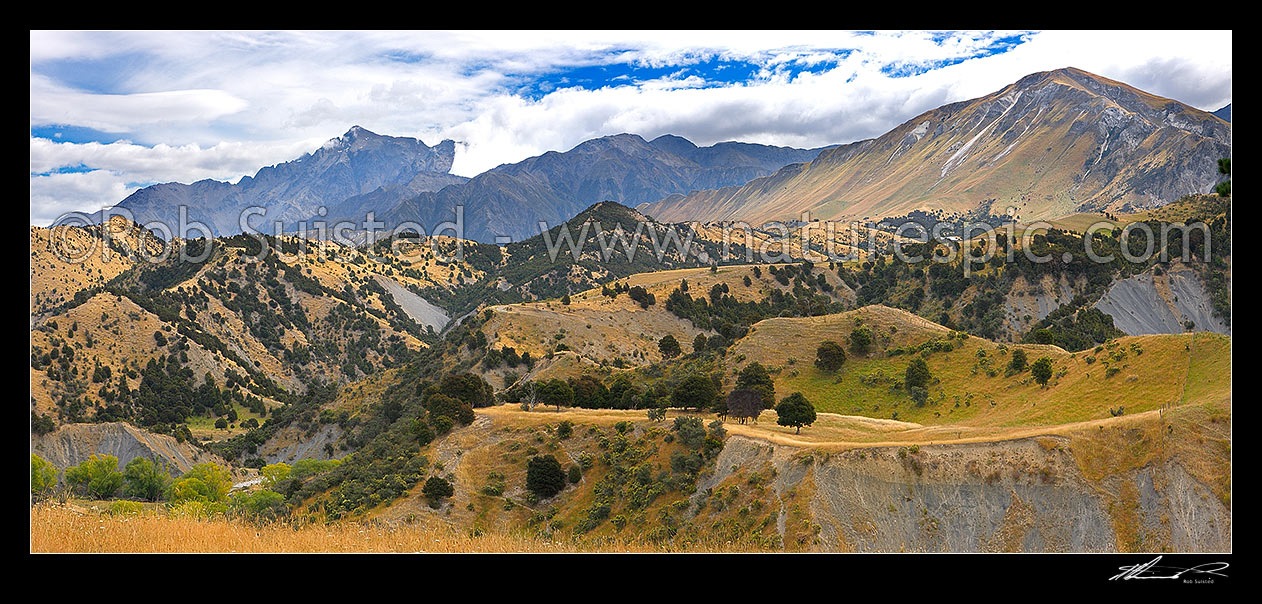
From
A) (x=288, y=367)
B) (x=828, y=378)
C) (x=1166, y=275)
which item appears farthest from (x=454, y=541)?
(x=288, y=367)

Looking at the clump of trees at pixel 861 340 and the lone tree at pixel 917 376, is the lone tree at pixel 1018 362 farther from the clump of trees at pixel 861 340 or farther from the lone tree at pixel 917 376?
the clump of trees at pixel 861 340

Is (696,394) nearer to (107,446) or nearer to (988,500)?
(988,500)

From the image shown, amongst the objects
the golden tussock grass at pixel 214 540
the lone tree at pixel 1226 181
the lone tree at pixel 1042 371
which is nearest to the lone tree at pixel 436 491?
the golden tussock grass at pixel 214 540

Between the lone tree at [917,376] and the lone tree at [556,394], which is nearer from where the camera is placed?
the lone tree at [556,394]

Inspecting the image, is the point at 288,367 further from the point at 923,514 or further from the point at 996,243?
the point at 923,514

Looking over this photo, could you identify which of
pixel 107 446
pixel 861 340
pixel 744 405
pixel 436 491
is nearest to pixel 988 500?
pixel 744 405
